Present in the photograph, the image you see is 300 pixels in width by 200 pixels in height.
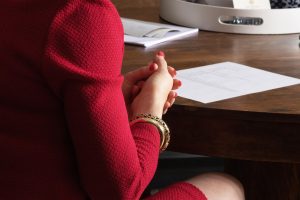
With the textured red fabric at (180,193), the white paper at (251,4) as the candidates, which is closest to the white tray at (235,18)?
the white paper at (251,4)

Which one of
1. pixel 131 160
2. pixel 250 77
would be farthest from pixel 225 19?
pixel 131 160

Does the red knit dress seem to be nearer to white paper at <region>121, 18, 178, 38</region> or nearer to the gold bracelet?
the gold bracelet

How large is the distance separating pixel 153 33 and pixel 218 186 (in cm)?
65

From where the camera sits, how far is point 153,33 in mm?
1798

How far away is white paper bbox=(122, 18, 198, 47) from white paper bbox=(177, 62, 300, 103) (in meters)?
0.30

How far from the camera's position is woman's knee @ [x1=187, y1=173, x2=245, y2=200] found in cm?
124

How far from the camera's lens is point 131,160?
0.97 meters

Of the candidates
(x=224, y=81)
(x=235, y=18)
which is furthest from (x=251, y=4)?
(x=224, y=81)

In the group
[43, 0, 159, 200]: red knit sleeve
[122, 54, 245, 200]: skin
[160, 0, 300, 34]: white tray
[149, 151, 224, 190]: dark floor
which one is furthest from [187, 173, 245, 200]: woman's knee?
[149, 151, 224, 190]: dark floor

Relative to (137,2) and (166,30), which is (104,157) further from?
(137,2)

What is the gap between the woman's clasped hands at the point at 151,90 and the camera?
3.62 feet

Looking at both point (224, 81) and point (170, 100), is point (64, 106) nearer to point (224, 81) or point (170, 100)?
point (170, 100)

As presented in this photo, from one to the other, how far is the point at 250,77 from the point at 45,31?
60cm

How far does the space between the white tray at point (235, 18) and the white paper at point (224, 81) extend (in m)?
0.36
